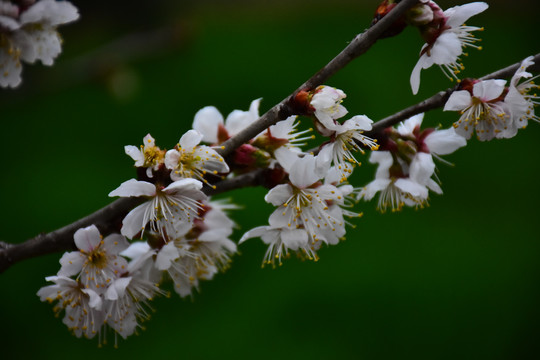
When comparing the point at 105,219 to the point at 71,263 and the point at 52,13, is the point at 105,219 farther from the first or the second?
the point at 52,13

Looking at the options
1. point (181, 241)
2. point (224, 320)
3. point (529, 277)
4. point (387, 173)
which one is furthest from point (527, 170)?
point (181, 241)


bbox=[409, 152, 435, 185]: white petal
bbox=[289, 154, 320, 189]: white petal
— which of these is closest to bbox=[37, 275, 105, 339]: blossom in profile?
bbox=[289, 154, 320, 189]: white petal

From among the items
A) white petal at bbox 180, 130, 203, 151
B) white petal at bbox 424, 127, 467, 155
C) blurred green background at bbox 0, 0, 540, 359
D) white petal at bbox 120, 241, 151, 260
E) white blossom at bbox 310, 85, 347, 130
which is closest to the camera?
white blossom at bbox 310, 85, 347, 130

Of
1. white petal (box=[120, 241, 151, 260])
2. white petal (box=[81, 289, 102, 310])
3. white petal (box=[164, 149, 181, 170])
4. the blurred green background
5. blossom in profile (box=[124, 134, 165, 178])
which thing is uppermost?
blossom in profile (box=[124, 134, 165, 178])

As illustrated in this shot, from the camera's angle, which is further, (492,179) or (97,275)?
(492,179)

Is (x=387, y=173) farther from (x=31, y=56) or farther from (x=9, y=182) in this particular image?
(x=9, y=182)

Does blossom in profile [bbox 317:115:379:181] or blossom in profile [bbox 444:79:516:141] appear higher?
blossom in profile [bbox 317:115:379:181]

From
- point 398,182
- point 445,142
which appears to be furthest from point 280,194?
point 445,142

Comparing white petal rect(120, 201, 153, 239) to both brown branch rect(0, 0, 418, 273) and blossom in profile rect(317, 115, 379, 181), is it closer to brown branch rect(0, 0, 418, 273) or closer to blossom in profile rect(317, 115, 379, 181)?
brown branch rect(0, 0, 418, 273)
